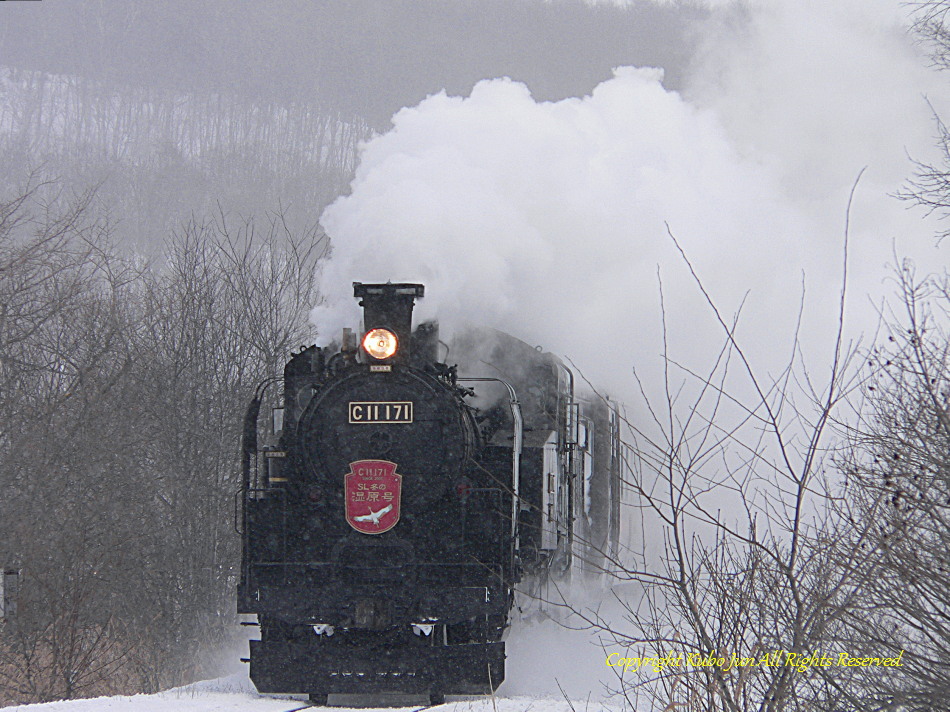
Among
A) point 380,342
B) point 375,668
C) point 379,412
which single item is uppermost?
point 380,342

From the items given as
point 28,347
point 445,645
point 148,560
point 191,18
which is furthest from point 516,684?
point 191,18

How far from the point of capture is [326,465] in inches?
308

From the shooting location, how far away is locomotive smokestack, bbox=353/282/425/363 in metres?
7.77

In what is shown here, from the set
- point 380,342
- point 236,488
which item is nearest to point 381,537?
point 380,342

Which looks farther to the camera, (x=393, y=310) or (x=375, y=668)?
(x=393, y=310)

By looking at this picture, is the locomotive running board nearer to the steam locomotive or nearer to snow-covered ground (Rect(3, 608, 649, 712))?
the steam locomotive

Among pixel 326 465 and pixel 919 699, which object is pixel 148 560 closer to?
pixel 326 465

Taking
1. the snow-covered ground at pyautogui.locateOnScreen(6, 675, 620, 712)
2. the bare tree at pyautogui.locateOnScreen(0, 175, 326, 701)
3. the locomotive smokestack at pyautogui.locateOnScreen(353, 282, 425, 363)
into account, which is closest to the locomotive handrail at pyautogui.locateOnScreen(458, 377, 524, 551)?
the locomotive smokestack at pyautogui.locateOnScreen(353, 282, 425, 363)

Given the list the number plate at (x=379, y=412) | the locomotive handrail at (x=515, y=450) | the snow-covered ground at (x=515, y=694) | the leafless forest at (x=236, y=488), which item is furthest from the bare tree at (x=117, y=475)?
the locomotive handrail at (x=515, y=450)

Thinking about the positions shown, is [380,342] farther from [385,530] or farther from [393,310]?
[385,530]

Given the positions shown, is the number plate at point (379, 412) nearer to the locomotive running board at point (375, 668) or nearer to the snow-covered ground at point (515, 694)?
the locomotive running board at point (375, 668)

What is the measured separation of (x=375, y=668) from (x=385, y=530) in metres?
0.95

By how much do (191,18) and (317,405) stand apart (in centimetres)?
3326

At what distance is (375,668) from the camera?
770 centimetres
